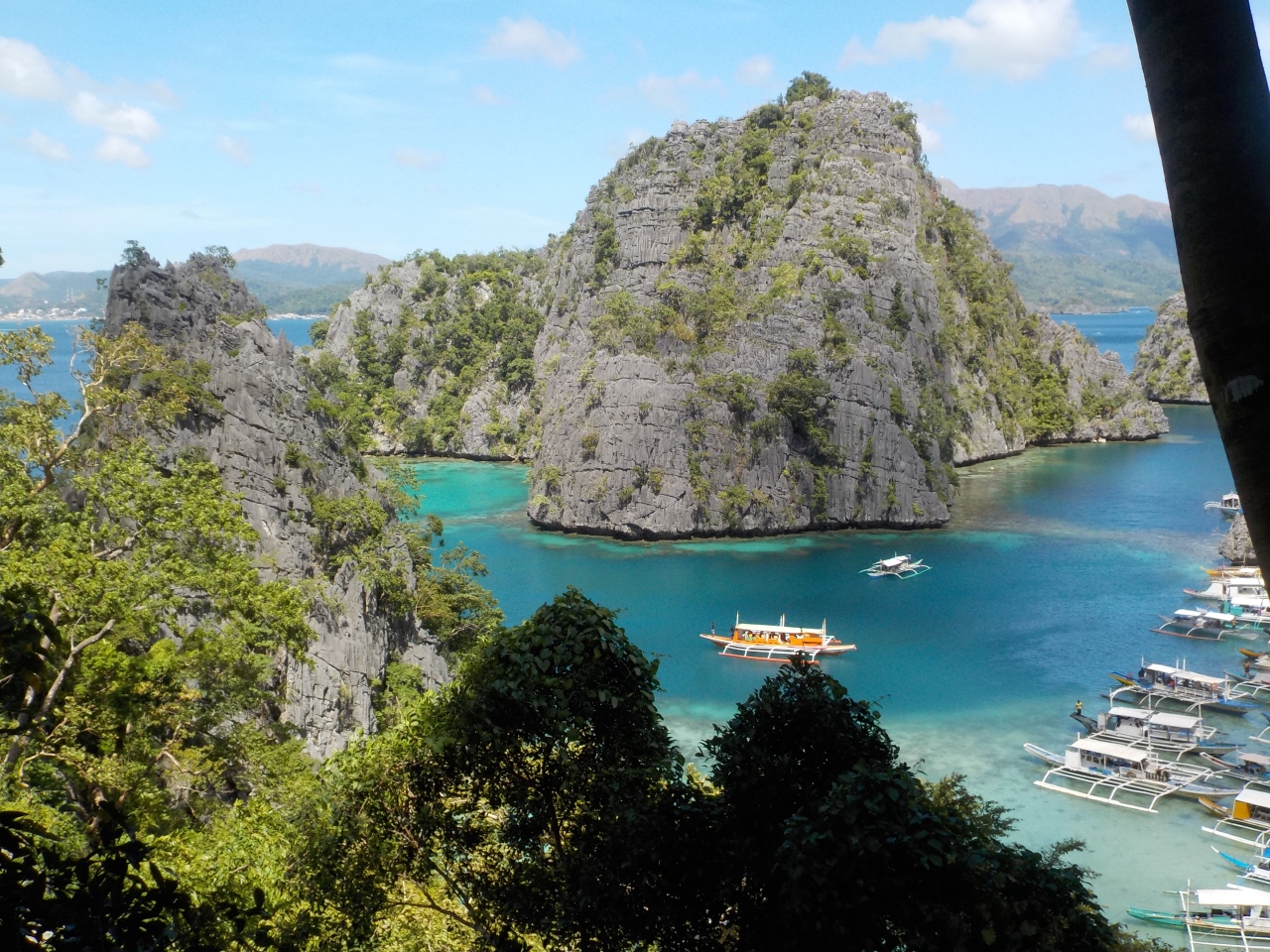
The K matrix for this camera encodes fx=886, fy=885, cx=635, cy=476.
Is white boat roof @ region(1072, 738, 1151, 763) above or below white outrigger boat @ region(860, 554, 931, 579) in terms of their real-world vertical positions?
below

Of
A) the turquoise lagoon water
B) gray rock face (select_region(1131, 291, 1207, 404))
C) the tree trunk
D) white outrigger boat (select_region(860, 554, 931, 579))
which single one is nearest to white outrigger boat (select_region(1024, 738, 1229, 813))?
the turquoise lagoon water

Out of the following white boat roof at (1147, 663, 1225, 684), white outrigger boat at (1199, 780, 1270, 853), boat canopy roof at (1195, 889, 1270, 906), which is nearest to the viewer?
boat canopy roof at (1195, 889, 1270, 906)

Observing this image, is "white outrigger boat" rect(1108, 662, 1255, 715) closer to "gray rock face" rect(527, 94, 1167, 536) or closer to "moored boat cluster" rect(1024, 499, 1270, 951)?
"moored boat cluster" rect(1024, 499, 1270, 951)

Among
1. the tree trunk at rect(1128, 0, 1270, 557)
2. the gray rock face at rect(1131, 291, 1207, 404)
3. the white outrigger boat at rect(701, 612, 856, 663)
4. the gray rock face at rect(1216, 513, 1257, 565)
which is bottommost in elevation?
the gray rock face at rect(1216, 513, 1257, 565)

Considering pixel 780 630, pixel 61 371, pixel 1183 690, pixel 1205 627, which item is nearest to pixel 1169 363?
pixel 1205 627

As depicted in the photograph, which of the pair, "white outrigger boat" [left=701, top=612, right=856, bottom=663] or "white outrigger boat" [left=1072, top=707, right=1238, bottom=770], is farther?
"white outrigger boat" [left=701, top=612, right=856, bottom=663]

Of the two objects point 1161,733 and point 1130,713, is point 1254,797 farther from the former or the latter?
point 1130,713

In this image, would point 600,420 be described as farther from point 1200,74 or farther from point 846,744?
point 1200,74

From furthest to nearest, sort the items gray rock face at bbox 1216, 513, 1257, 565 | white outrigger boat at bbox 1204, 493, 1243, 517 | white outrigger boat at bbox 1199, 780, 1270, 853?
white outrigger boat at bbox 1204, 493, 1243, 517, gray rock face at bbox 1216, 513, 1257, 565, white outrigger boat at bbox 1199, 780, 1270, 853
